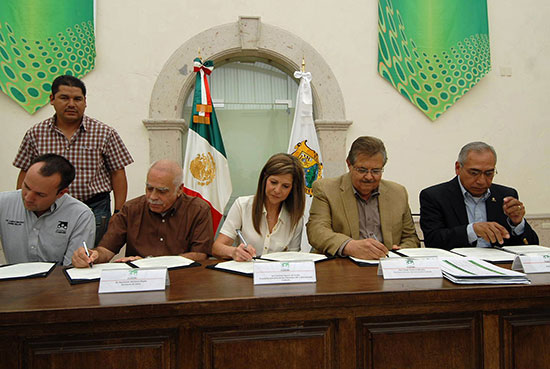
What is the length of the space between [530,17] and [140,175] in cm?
466

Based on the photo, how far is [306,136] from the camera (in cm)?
366

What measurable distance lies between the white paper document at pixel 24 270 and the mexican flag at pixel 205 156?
1965 millimetres

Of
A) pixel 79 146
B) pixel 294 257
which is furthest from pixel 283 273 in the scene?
pixel 79 146

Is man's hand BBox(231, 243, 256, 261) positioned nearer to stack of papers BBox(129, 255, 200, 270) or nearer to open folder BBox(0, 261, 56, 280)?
stack of papers BBox(129, 255, 200, 270)

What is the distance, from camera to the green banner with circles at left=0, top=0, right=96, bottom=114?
11.0ft

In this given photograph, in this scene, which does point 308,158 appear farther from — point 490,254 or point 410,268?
point 410,268

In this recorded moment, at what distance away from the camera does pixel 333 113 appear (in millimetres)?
3834

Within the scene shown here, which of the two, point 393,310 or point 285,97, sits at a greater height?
point 285,97

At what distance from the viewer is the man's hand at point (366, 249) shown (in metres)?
1.54

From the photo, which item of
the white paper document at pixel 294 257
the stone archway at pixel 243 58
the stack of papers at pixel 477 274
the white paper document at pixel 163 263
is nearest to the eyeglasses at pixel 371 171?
the white paper document at pixel 294 257

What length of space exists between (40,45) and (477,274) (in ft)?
13.1

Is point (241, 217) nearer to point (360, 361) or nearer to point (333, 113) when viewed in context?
point (360, 361)

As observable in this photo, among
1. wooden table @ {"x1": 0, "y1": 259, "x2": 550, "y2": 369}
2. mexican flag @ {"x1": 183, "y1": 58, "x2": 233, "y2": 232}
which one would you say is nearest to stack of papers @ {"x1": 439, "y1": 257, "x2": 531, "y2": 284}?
wooden table @ {"x1": 0, "y1": 259, "x2": 550, "y2": 369}

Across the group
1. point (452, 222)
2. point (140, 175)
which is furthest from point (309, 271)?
point (140, 175)
